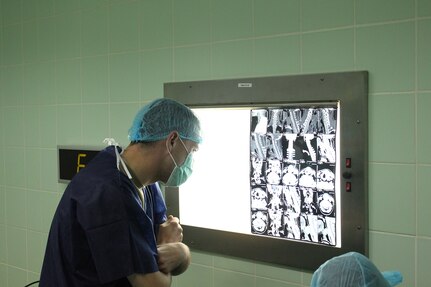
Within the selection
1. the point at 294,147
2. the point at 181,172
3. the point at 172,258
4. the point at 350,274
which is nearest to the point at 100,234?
the point at 172,258

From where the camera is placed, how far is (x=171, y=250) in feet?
4.73

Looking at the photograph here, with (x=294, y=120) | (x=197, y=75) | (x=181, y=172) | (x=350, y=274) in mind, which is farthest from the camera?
(x=197, y=75)

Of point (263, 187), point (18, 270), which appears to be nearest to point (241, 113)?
point (263, 187)

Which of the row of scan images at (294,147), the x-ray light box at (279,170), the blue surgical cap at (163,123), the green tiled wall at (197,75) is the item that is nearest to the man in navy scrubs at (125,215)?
the blue surgical cap at (163,123)

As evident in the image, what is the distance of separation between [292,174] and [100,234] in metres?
0.79

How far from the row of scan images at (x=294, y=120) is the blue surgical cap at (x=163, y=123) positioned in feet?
1.15

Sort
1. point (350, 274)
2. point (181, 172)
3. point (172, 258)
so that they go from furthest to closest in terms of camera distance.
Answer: point (181, 172) → point (172, 258) → point (350, 274)

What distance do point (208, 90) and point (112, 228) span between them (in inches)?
32.7

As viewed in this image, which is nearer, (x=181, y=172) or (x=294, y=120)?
(x=181, y=172)

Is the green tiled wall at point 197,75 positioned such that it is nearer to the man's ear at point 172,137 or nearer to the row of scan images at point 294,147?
the row of scan images at point 294,147

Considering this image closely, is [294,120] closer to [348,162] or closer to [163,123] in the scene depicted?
[348,162]

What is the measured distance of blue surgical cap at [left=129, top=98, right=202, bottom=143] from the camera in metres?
1.43

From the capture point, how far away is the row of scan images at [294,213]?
165 centimetres

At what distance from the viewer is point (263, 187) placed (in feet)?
5.80
